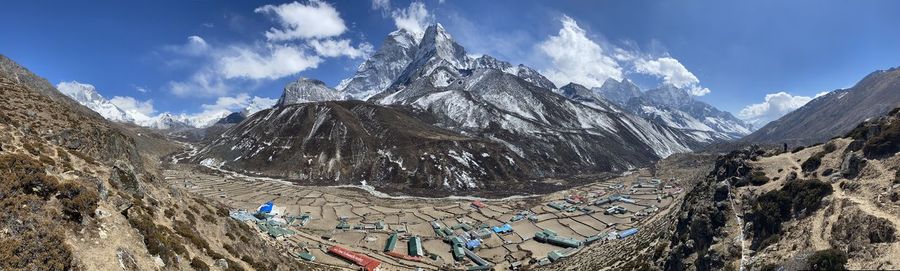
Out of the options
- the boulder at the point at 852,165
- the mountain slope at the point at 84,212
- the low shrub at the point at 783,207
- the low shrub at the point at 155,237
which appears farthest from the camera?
the boulder at the point at 852,165

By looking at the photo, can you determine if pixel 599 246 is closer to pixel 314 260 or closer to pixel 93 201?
pixel 314 260

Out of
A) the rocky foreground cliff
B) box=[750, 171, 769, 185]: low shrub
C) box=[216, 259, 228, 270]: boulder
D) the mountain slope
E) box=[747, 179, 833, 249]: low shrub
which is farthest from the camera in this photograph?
box=[750, 171, 769, 185]: low shrub

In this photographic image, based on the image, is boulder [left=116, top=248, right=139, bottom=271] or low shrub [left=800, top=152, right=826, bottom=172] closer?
boulder [left=116, top=248, right=139, bottom=271]

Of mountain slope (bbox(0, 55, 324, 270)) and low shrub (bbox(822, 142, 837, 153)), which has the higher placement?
low shrub (bbox(822, 142, 837, 153))

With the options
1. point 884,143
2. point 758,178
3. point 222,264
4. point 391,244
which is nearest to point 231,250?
point 222,264

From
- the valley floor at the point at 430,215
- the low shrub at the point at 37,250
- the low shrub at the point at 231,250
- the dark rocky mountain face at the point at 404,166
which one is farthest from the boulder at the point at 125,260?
the dark rocky mountain face at the point at 404,166

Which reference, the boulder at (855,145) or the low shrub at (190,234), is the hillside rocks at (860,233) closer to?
the boulder at (855,145)

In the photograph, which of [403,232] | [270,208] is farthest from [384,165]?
[403,232]

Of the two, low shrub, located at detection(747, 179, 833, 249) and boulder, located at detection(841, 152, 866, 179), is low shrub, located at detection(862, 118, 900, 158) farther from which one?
low shrub, located at detection(747, 179, 833, 249)

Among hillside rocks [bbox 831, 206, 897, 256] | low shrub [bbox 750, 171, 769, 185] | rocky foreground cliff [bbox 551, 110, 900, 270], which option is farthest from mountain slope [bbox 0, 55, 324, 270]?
low shrub [bbox 750, 171, 769, 185]
